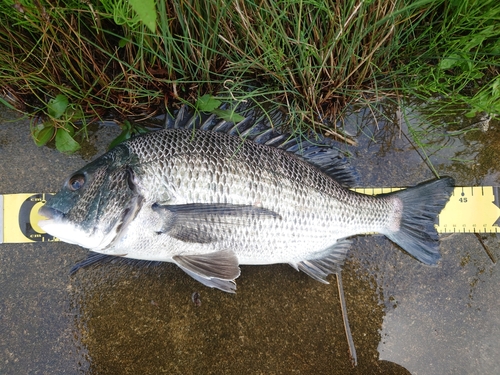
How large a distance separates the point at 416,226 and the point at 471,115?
0.85m

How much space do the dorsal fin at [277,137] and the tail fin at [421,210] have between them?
0.37m

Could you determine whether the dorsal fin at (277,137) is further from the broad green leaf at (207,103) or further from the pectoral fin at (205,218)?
the pectoral fin at (205,218)

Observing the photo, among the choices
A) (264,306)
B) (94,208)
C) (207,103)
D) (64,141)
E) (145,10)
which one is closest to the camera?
(145,10)

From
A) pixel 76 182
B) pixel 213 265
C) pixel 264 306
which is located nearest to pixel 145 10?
pixel 76 182

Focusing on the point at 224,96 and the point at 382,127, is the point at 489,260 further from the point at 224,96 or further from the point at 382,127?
the point at 224,96

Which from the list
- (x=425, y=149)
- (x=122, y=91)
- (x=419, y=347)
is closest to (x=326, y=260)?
(x=419, y=347)

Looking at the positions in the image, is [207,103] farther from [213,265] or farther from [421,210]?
[421,210]

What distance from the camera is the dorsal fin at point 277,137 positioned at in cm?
199

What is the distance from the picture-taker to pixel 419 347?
2.20 m

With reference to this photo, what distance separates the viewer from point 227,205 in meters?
1.78

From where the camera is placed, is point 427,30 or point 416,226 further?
point 416,226

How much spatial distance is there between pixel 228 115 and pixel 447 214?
1.61m

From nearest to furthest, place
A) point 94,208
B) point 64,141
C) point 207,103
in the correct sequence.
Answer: point 94,208
point 207,103
point 64,141

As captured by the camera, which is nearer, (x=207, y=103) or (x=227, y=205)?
(x=227, y=205)
